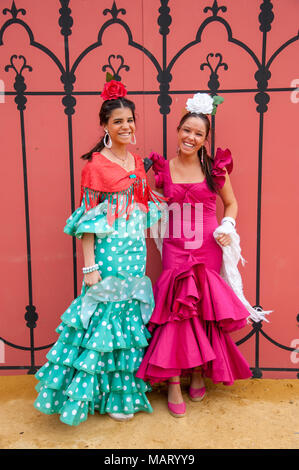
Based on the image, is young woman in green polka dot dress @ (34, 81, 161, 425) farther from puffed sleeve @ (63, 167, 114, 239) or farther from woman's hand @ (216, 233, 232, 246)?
woman's hand @ (216, 233, 232, 246)

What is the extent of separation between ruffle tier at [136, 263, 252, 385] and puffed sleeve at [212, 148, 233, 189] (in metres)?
0.51

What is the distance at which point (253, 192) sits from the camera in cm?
260

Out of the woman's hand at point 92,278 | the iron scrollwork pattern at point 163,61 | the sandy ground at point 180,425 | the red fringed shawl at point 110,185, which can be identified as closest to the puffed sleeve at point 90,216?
the red fringed shawl at point 110,185

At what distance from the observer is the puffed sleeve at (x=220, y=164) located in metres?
2.37

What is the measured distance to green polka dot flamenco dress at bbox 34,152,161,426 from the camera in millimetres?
2123

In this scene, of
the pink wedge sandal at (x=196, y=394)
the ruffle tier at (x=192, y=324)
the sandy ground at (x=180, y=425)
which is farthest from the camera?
the pink wedge sandal at (x=196, y=394)

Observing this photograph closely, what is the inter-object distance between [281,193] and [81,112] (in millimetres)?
1363

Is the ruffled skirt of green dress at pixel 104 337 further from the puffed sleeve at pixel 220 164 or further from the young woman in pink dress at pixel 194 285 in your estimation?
the puffed sleeve at pixel 220 164

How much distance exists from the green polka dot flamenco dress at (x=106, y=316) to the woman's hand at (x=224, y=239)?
1.46 ft

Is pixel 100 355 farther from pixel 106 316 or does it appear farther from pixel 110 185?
pixel 110 185

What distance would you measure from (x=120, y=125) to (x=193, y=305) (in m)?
1.05

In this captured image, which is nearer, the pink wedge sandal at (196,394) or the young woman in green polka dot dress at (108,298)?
the young woman in green polka dot dress at (108,298)
